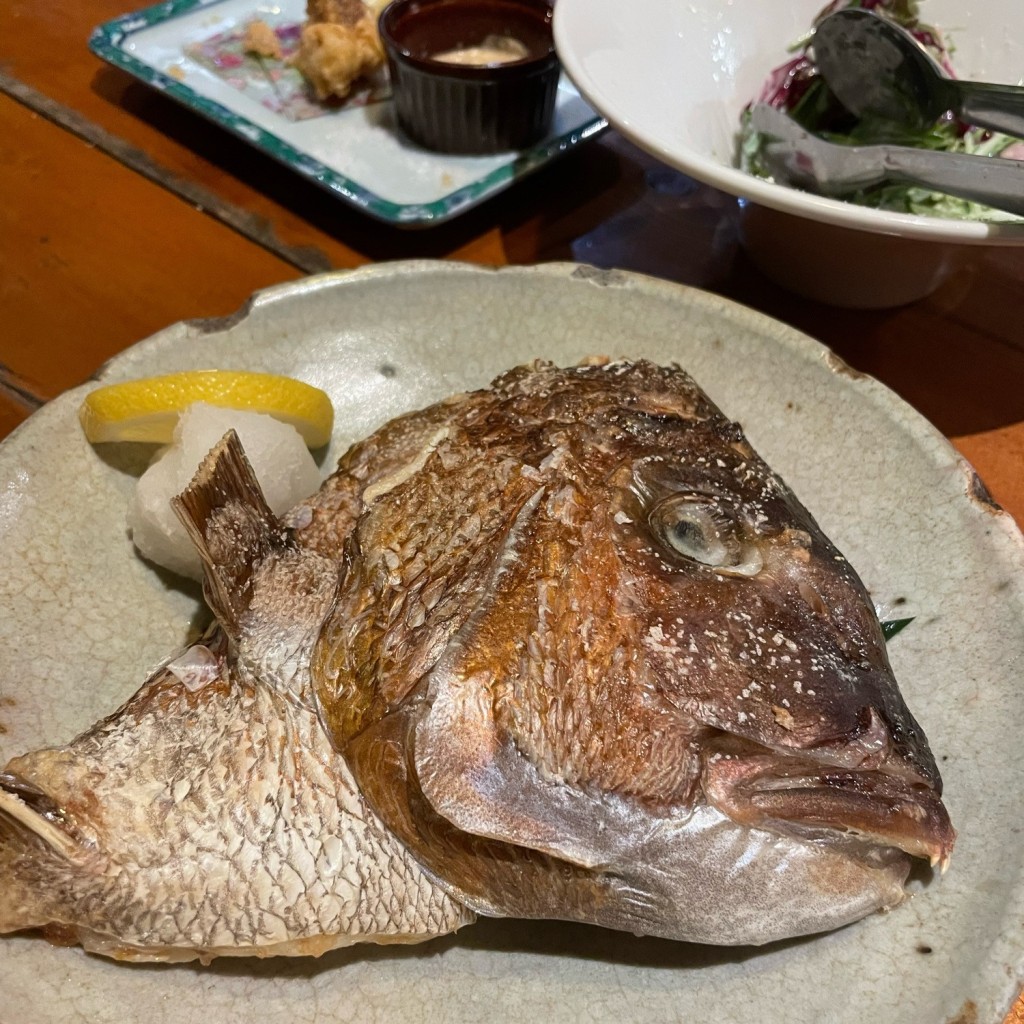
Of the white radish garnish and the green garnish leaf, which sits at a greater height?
the white radish garnish

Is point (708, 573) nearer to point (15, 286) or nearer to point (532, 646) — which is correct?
point (532, 646)

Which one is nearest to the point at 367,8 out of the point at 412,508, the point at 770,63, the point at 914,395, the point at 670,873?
the point at 770,63

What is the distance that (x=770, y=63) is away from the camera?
2.03 meters

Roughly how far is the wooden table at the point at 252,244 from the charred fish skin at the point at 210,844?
3.38ft

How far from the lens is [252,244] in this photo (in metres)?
2.08

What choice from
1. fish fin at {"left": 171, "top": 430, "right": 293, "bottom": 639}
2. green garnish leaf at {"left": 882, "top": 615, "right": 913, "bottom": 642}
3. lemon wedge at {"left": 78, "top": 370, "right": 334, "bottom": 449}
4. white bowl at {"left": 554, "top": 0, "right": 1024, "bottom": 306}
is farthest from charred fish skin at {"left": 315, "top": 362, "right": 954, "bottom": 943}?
white bowl at {"left": 554, "top": 0, "right": 1024, "bottom": 306}

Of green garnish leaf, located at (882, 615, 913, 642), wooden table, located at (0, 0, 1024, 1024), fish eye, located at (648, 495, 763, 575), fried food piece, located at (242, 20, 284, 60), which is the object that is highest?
fried food piece, located at (242, 20, 284, 60)

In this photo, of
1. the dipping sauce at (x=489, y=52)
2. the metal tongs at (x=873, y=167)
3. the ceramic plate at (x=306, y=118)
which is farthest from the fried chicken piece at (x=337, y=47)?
the metal tongs at (x=873, y=167)

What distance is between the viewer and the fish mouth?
839 mm

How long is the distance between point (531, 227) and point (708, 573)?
1.49 meters

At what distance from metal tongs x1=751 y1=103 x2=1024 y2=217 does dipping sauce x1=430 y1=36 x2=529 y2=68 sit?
0.81 m

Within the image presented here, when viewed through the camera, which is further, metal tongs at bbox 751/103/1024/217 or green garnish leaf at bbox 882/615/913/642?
metal tongs at bbox 751/103/1024/217

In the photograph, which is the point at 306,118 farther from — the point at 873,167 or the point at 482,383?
the point at 873,167

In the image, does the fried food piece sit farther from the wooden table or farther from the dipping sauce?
the dipping sauce
